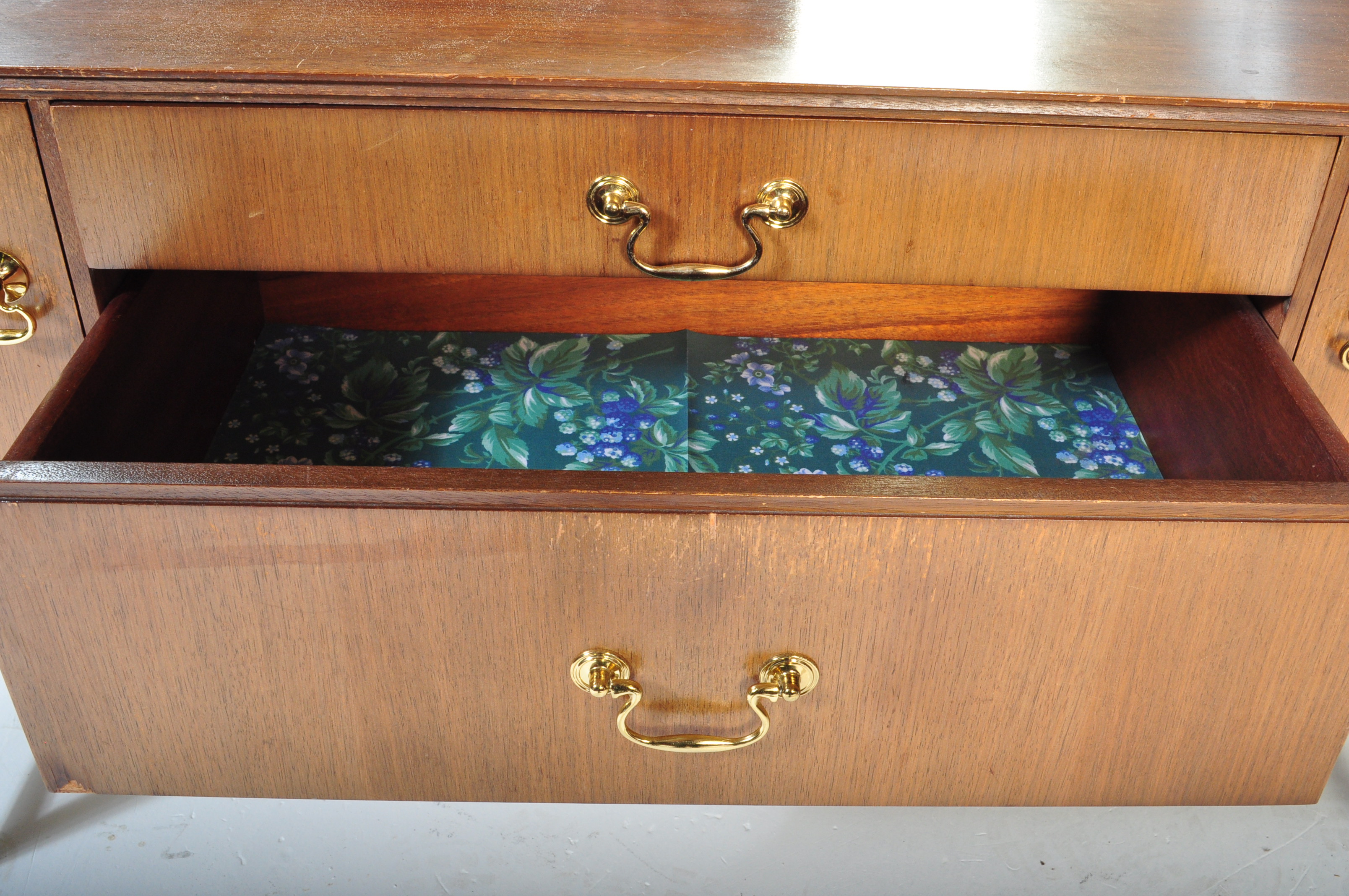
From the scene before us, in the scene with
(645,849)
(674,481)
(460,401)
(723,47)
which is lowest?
(645,849)

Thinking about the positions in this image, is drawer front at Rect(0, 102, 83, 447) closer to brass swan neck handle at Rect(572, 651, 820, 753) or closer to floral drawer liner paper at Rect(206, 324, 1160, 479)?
floral drawer liner paper at Rect(206, 324, 1160, 479)

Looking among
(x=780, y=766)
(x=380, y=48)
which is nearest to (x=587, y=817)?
(x=780, y=766)

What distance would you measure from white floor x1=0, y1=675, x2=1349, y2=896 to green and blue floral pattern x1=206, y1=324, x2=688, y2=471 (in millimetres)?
251

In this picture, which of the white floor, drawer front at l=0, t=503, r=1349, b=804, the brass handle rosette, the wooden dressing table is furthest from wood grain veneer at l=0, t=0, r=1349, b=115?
the white floor

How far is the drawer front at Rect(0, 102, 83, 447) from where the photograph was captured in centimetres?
65

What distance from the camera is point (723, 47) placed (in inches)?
26.6

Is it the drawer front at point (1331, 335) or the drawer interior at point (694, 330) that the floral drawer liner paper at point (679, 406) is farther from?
the drawer front at point (1331, 335)

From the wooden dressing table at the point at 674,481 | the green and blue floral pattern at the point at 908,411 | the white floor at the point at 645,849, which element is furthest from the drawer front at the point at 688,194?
the white floor at the point at 645,849

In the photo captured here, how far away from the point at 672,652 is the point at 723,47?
36 centimetres

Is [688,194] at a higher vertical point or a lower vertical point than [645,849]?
higher

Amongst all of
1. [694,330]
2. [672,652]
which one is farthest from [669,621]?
[694,330]

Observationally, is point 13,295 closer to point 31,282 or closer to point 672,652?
point 31,282

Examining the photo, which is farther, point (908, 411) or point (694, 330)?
point (694, 330)

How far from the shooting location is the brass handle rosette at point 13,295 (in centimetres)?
69
